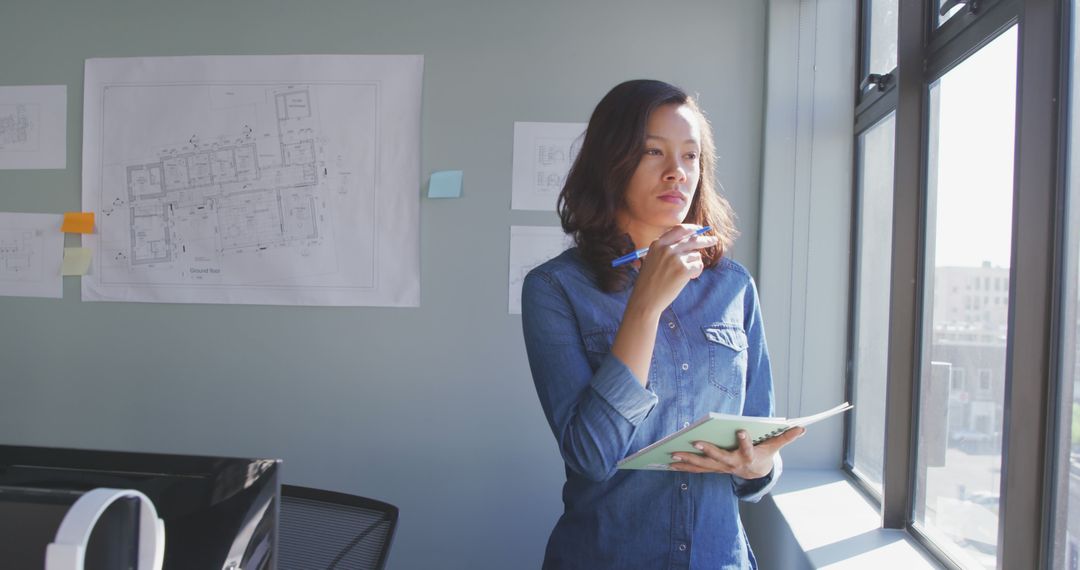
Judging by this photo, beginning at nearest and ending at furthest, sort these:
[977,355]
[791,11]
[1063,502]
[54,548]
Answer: [54,548], [1063,502], [977,355], [791,11]

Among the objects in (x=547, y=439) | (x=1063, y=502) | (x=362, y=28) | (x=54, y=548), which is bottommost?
(x=547, y=439)

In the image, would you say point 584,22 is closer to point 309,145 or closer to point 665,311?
point 309,145

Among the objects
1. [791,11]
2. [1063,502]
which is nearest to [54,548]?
[1063,502]

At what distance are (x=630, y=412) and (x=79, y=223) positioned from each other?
7.94 ft

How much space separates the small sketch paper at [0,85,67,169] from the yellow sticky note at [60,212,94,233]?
19cm

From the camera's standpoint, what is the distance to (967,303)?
61.2 inches

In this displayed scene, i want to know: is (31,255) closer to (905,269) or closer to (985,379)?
(905,269)

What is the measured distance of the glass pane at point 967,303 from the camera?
142cm

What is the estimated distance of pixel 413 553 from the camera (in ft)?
8.52

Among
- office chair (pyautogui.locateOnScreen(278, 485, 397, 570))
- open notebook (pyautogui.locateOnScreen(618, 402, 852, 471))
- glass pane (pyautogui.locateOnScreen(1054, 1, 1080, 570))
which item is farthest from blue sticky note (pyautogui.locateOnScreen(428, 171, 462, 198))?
glass pane (pyautogui.locateOnScreen(1054, 1, 1080, 570))

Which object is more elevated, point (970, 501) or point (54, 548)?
point (54, 548)

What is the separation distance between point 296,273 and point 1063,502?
7.28 ft

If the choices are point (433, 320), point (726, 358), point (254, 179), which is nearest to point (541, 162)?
point (433, 320)

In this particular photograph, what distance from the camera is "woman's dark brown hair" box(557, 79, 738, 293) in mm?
1213
